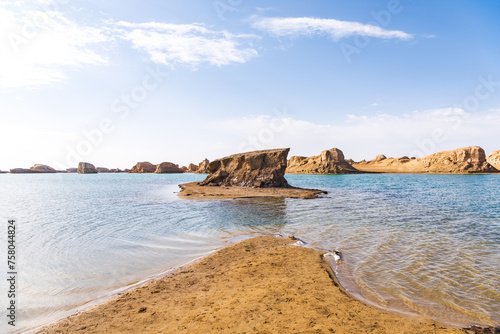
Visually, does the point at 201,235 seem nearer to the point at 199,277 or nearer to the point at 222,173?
the point at 199,277

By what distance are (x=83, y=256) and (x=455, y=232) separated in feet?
51.4

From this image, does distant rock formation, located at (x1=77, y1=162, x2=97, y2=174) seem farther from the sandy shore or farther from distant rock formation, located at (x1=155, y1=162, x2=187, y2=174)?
the sandy shore

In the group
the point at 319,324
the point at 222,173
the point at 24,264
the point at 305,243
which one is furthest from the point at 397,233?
the point at 222,173

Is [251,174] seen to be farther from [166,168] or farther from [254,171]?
[166,168]

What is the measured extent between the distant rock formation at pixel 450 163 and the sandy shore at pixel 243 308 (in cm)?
12258

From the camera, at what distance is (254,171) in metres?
36.6

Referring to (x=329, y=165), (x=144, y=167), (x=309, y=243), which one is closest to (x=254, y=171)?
(x=309, y=243)

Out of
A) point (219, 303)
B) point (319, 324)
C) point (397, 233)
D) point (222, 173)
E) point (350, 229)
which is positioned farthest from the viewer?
point (222, 173)

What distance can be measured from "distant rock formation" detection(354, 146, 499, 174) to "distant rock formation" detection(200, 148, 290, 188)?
327 feet

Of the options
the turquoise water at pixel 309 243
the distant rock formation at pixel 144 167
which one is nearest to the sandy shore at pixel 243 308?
the turquoise water at pixel 309 243

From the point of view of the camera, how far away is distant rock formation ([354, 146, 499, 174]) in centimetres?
9538

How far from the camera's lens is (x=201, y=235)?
1158 cm

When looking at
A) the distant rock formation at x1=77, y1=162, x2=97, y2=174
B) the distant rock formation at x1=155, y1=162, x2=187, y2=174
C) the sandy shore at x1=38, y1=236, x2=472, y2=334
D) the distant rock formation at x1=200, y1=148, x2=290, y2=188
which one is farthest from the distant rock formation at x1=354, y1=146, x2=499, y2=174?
the distant rock formation at x1=77, y1=162, x2=97, y2=174

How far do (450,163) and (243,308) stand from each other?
129 metres
